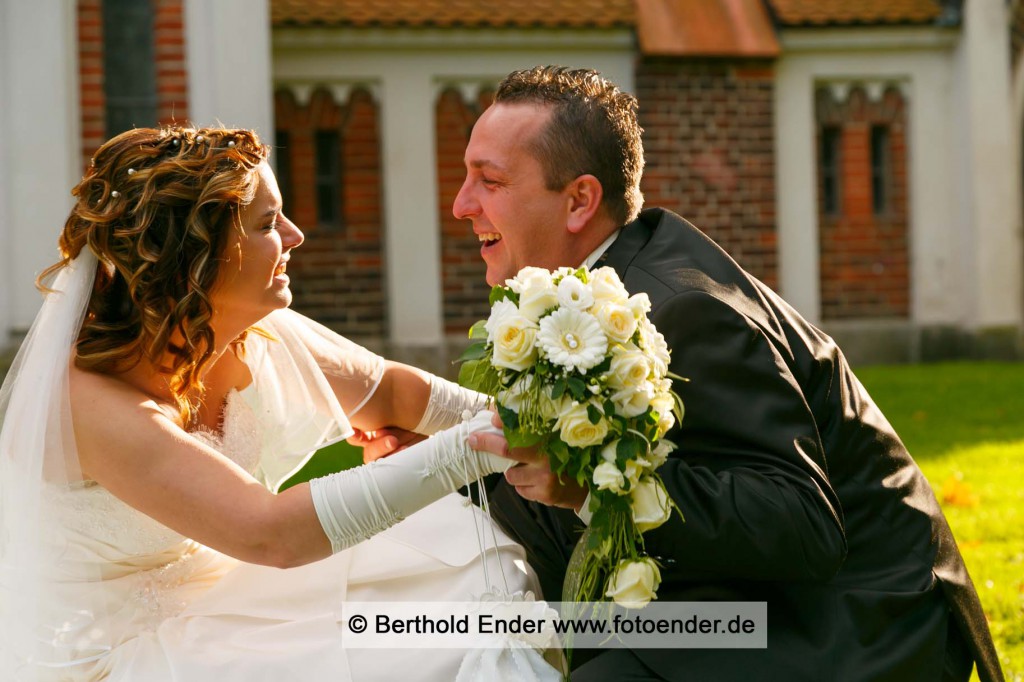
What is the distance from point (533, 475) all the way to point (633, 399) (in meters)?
0.33

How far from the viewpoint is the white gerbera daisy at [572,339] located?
2523 mm

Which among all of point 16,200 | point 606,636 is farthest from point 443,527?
point 16,200

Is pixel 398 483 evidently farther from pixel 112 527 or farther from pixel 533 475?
pixel 112 527

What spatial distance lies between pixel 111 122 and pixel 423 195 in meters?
3.63

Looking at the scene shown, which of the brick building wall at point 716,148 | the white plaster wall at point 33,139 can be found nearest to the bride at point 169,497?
the white plaster wall at point 33,139

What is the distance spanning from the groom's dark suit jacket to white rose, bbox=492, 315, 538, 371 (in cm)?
45

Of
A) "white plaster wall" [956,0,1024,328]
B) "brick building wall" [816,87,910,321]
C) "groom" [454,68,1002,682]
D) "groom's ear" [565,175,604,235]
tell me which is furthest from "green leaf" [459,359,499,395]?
"white plaster wall" [956,0,1024,328]

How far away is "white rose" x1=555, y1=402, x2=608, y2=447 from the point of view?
8.30 ft

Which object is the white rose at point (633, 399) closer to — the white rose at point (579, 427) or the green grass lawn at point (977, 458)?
the white rose at point (579, 427)

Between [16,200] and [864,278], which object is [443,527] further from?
[864,278]

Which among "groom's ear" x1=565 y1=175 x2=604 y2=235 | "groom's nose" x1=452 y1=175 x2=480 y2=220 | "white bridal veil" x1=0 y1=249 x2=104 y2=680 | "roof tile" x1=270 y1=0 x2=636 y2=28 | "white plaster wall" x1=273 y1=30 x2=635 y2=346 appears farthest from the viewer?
"white plaster wall" x1=273 y1=30 x2=635 y2=346

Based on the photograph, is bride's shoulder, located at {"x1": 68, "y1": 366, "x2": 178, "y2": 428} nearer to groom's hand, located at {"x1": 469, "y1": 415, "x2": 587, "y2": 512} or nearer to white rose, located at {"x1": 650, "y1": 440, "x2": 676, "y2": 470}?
groom's hand, located at {"x1": 469, "y1": 415, "x2": 587, "y2": 512}

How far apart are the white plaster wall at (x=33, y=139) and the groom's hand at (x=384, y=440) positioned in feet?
23.6

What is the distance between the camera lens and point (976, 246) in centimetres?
1478
